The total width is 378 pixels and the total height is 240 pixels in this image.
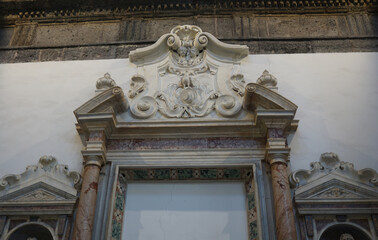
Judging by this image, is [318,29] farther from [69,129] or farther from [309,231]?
[69,129]

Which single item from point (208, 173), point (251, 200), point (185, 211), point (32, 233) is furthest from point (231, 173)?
point (32, 233)

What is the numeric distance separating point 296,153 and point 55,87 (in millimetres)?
3714

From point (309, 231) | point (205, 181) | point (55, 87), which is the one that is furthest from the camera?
point (55, 87)

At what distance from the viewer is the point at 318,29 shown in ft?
23.7

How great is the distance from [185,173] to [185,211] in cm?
50

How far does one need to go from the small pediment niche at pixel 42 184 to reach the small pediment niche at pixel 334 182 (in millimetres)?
2779

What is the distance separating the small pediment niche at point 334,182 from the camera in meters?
5.18

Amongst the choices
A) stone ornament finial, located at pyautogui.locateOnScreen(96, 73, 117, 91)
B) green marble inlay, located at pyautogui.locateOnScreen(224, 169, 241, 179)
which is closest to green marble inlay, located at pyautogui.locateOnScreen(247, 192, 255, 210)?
green marble inlay, located at pyautogui.locateOnScreen(224, 169, 241, 179)

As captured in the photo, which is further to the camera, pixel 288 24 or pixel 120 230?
pixel 288 24

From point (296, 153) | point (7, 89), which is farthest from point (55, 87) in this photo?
point (296, 153)

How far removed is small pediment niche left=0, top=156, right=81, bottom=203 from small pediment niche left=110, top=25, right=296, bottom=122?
111 cm

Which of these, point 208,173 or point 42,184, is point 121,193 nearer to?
point 42,184

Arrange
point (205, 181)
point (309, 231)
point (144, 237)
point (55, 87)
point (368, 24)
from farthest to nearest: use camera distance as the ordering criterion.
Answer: point (368, 24) < point (55, 87) < point (205, 181) < point (144, 237) < point (309, 231)

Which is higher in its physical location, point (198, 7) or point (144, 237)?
point (198, 7)
